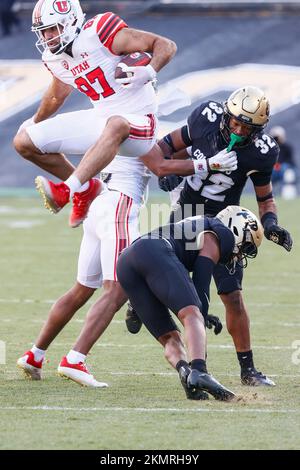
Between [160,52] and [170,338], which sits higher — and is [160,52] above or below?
above

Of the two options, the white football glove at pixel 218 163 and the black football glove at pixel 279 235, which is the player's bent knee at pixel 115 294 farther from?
the black football glove at pixel 279 235

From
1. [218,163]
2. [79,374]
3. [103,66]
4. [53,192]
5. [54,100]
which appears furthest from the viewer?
[54,100]

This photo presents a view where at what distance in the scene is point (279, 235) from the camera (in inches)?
261

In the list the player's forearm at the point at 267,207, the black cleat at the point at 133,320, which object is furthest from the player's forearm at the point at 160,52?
the black cleat at the point at 133,320

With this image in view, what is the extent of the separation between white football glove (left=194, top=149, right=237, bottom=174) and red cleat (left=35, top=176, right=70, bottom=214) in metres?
0.85

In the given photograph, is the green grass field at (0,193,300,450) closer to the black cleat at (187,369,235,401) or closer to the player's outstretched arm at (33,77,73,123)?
the black cleat at (187,369,235,401)

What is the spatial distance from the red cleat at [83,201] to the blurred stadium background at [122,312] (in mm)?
960

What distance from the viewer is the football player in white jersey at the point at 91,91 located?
21.6 feet

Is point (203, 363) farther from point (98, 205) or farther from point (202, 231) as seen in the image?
point (98, 205)

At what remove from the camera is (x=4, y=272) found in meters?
11.7

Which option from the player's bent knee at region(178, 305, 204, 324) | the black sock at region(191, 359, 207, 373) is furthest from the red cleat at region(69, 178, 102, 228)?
the black sock at region(191, 359, 207, 373)

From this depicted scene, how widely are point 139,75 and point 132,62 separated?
13 cm

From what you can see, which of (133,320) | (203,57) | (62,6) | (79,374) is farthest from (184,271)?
(203,57)

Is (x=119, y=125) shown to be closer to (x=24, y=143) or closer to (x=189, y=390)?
(x=24, y=143)
